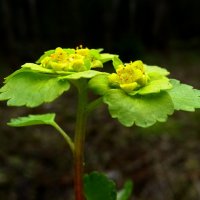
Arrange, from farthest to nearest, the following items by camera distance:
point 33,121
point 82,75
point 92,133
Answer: point 92,133
point 33,121
point 82,75

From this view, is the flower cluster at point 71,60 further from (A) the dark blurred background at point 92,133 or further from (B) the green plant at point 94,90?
(A) the dark blurred background at point 92,133

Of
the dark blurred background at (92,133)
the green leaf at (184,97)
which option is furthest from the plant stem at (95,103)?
the dark blurred background at (92,133)

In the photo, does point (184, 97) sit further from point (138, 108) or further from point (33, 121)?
point (33, 121)

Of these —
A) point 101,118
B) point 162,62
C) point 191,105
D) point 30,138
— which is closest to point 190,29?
point 162,62

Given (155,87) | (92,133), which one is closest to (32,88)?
(155,87)

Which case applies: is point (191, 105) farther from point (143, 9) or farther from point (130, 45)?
point (143, 9)

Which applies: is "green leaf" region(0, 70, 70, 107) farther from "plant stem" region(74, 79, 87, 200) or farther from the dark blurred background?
the dark blurred background

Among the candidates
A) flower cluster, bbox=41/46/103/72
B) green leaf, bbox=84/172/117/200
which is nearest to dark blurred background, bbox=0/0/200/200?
green leaf, bbox=84/172/117/200
